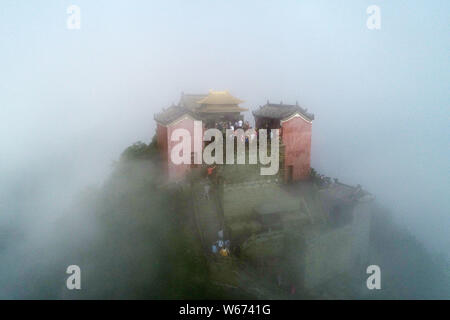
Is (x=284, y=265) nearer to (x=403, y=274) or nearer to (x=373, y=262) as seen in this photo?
(x=373, y=262)

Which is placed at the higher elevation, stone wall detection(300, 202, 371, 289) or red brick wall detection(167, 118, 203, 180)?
red brick wall detection(167, 118, 203, 180)

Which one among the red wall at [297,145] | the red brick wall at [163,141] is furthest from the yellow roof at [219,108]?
the red wall at [297,145]

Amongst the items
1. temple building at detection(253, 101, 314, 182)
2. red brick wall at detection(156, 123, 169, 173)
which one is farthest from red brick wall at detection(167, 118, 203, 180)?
temple building at detection(253, 101, 314, 182)

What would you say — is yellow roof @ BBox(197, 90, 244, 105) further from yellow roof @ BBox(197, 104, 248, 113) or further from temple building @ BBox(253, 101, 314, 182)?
temple building @ BBox(253, 101, 314, 182)

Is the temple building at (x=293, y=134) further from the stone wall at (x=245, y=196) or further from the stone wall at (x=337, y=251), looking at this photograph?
the stone wall at (x=337, y=251)

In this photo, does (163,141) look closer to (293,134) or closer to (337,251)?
(293,134)

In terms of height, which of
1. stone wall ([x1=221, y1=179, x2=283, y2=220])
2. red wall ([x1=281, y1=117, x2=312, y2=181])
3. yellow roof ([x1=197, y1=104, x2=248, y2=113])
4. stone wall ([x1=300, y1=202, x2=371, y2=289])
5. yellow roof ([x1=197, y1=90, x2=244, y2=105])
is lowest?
stone wall ([x1=300, y1=202, x2=371, y2=289])

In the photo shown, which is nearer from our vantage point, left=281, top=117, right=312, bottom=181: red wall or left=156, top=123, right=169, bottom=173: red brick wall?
left=156, top=123, right=169, bottom=173: red brick wall
